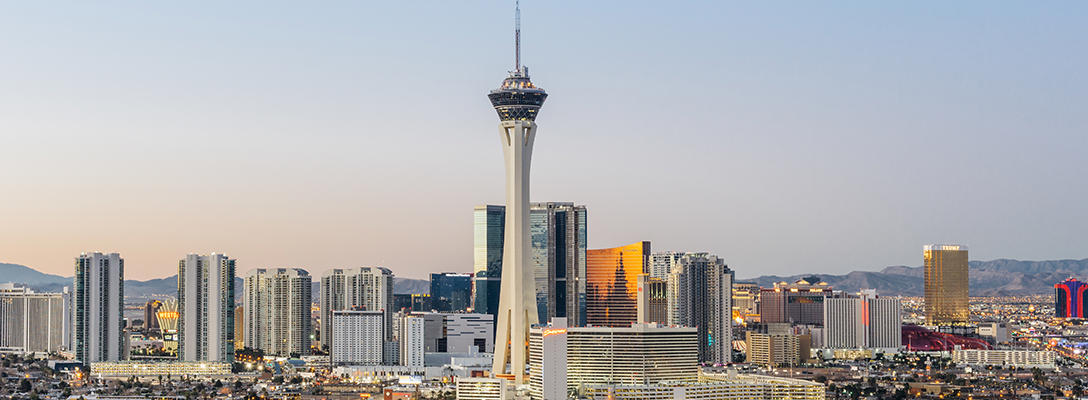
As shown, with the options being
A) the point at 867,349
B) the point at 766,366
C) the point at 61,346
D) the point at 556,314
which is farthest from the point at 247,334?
the point at 867,349

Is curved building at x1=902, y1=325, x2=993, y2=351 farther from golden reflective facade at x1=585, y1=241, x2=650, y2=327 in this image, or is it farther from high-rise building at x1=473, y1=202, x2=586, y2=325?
high-rise building at x1=473, y1=202, x2=586, y2=325

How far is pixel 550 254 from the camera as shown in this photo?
17175 cm

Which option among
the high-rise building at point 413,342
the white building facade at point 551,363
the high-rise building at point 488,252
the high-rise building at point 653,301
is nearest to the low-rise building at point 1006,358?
the high-rise building at point 653,301

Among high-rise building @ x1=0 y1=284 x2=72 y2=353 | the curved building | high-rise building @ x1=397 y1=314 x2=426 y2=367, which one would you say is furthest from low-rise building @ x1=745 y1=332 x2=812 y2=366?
high-rise building @ x1=0 y1=284 x2=72 y2=353

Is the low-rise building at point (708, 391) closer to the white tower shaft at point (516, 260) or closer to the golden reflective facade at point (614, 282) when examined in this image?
the white tower shaft at point (516, 260)

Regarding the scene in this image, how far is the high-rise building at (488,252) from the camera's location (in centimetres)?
17400

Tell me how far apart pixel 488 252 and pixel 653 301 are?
2000 centimetres

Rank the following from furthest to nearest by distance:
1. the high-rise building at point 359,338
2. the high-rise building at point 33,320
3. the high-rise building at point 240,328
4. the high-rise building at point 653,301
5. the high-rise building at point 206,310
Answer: the high-rise building at point 240,328 < the high-rise building at point 33,320 < the high-rise building at point 653,301 < the high-rise building at point 359,338 < the high-rise building at point 206,310

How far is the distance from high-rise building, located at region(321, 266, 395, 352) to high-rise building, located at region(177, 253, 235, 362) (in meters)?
25.8

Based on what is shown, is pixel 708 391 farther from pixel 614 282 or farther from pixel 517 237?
pixel 614 282

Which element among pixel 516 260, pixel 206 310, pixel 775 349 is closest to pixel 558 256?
pixel 775 349

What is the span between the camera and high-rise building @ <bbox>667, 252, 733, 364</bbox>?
16325 centimetres

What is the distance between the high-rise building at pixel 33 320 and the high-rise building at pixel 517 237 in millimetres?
82813

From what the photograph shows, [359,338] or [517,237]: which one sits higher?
[517,237]
